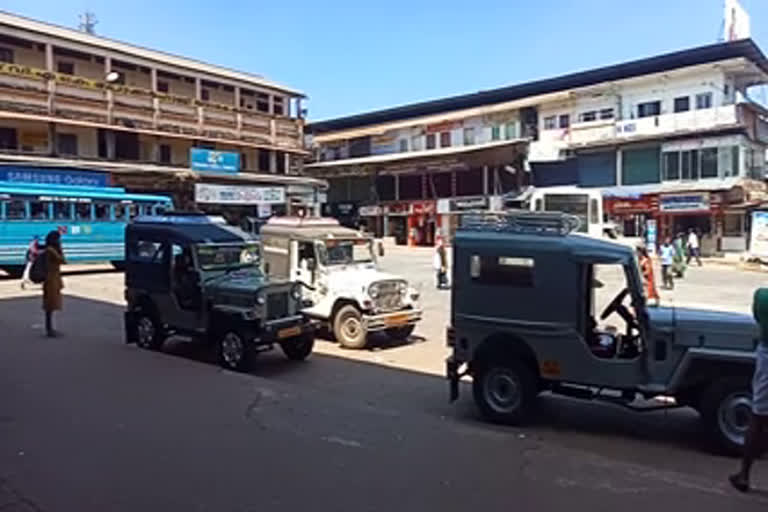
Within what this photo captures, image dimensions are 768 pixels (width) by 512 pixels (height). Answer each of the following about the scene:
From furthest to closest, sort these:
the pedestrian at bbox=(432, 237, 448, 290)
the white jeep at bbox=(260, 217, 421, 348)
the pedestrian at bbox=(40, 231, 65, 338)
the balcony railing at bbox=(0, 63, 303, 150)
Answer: the balcony railing at bbox=(0, 63, 303, 150)
the pedestrian at bbox=(432, 237, 448, 290)
the white jeep at bbox=(260, 217, 421, 348)
the pedestrian at bbox=(40, 231, 65, 338)

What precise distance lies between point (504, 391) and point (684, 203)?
108 ft

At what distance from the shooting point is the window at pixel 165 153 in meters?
37.0

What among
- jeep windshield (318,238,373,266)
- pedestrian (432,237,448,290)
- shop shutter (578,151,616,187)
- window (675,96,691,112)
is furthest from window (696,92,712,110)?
jeep windshield (318,238,373,266)

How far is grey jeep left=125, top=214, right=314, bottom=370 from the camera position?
9.84 meters

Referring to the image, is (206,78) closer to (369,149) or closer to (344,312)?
(369,149)

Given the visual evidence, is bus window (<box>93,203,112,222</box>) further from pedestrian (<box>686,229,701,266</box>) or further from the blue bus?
pedestrian (<box>686,229,701,266</box>)

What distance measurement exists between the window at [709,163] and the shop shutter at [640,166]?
2446 mm

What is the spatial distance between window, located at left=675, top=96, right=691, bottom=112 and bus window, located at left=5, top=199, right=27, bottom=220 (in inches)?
1292

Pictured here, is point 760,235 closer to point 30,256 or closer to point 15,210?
point 30,256

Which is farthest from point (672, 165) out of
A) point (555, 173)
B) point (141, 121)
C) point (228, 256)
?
point (228, 256)

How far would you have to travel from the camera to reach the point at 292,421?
6.91m

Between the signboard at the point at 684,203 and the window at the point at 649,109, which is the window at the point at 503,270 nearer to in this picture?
the signboard at the point at 684,203

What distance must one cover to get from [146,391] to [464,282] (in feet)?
13.2

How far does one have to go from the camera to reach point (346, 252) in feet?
43.9
